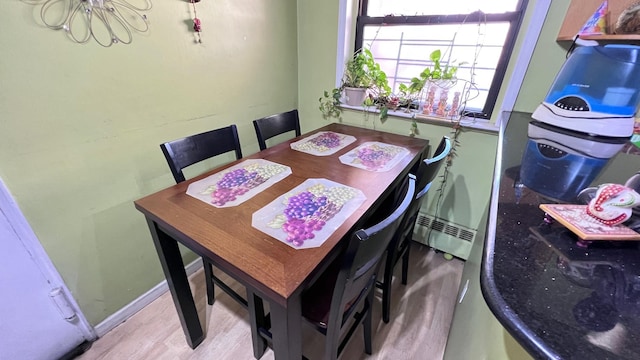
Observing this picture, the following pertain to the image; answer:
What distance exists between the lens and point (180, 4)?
1.30m

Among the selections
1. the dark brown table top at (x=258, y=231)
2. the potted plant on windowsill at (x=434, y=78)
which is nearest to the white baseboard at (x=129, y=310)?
the dark brown table top at (x=258, y=231)

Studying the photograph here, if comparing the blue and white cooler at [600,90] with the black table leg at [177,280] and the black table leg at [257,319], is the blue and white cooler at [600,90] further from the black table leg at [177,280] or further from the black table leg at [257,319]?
the black table leg at [177,280]

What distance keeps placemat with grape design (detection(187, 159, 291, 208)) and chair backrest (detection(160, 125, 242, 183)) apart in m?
0.16

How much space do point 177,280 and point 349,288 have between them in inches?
30.0

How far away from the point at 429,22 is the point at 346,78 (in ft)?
2.15

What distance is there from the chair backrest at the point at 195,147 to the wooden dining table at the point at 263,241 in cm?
14

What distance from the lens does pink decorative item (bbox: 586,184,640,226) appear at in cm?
53

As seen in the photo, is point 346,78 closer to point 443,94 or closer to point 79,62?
point 443,94

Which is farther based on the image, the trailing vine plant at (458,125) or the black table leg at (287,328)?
the trailing vine plant at (458,125)

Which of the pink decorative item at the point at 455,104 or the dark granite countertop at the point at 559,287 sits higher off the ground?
the pink decorative item at the point at 455,104

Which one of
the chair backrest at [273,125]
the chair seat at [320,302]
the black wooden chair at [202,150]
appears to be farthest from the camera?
the chair backrest at [273,125]

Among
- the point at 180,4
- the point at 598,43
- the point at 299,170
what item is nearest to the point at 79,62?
the point at 180,4

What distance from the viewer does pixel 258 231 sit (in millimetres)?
814

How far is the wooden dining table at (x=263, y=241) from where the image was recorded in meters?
0.66
